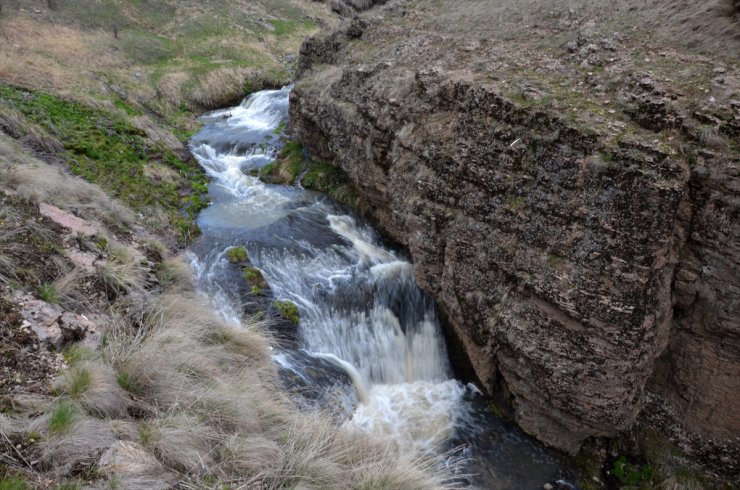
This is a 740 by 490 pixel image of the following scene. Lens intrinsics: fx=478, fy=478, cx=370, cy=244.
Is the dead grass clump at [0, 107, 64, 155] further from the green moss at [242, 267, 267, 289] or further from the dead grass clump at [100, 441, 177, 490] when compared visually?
the dead grass clump at [100, 441, 177, 490]

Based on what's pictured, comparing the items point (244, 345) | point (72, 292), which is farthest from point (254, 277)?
point (72, 292)

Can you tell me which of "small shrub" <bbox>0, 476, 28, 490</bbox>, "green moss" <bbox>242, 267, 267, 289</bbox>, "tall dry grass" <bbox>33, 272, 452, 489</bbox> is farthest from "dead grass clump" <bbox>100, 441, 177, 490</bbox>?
"green moss" <bbox>242, 267, 267, 289</bbox>

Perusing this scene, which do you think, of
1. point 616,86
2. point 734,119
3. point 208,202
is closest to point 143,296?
point 208,202

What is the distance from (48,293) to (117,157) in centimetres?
901

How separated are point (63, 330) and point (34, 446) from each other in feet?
6.28

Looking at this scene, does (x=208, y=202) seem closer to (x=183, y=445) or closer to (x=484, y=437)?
(x=484, y=437)

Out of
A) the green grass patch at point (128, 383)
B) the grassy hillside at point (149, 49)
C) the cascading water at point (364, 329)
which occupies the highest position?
the grassy hillside at point (149, 49)

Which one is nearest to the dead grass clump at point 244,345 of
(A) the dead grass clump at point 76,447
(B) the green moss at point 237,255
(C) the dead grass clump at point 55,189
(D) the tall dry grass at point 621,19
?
(A) the dead grass clump at point 76,447

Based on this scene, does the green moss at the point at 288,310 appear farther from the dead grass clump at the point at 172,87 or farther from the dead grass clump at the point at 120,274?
the dead grass clump at the point at 172,87

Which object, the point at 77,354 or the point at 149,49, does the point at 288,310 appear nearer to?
the point at 77,354

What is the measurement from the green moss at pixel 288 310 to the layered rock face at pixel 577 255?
2627 mm

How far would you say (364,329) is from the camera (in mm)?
9734

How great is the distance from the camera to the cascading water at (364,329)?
838 cm

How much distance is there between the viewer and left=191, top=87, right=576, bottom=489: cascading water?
8.38 metres
